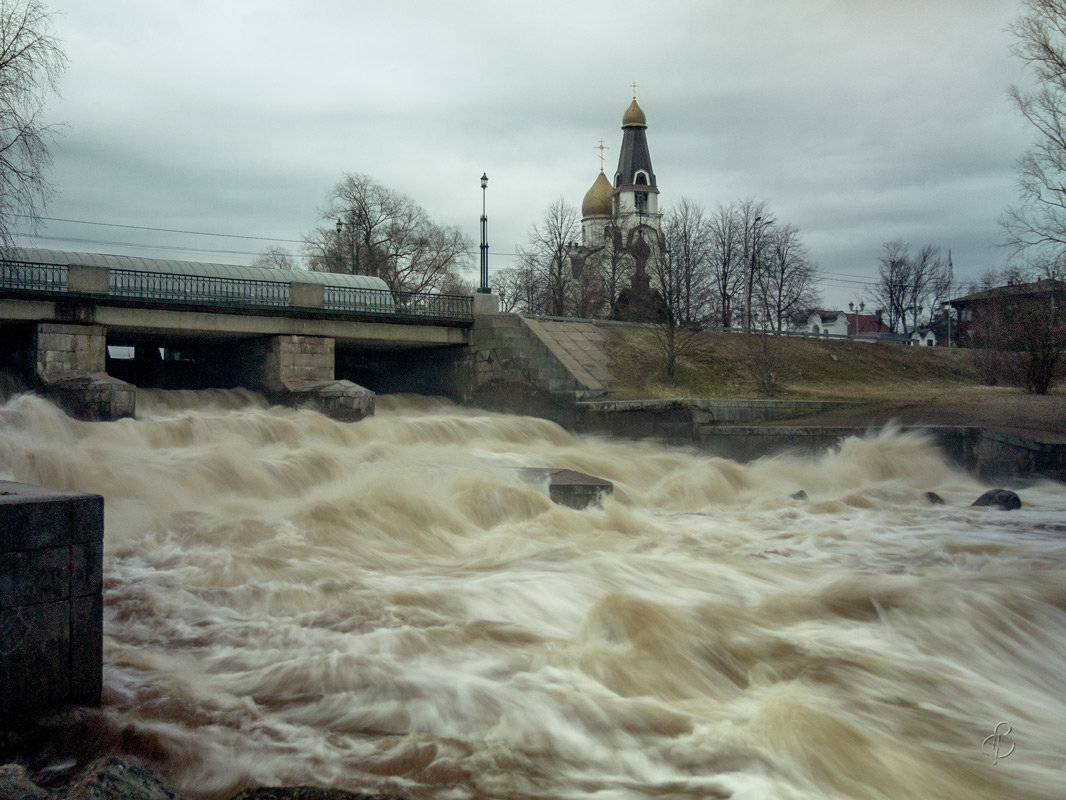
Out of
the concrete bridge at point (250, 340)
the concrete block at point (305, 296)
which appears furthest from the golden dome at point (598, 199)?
the concrete block at point (305, 296)

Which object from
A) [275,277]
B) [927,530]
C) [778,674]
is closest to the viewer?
[778,674]

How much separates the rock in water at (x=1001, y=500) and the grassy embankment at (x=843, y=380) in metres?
3.85

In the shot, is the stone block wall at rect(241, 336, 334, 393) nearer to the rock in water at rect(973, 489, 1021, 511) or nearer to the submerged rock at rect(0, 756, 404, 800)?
the rock in water at rect(973, 489, 1021, 511)

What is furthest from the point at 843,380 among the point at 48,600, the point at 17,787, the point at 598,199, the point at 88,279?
the point at 598,199

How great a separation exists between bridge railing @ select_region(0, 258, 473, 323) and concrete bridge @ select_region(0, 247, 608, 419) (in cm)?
5

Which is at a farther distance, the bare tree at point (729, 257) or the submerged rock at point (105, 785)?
the bare tree at point (729, 257)

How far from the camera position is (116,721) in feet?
14.3

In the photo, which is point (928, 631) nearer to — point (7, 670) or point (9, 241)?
point (7, 670)

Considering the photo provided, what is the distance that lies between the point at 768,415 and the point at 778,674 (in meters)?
16.3

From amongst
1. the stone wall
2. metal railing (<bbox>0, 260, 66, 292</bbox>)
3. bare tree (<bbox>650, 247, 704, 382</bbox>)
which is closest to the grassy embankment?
bare tree (<bbox>650, 247, 704, 382</bbox>)

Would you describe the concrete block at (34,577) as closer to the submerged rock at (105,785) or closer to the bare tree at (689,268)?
the submerged rock at (105,785)

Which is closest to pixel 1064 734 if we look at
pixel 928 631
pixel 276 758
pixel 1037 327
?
pixel 928 631

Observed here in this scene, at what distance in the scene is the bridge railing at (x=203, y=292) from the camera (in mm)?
22672

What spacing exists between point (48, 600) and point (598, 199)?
8874 cm
